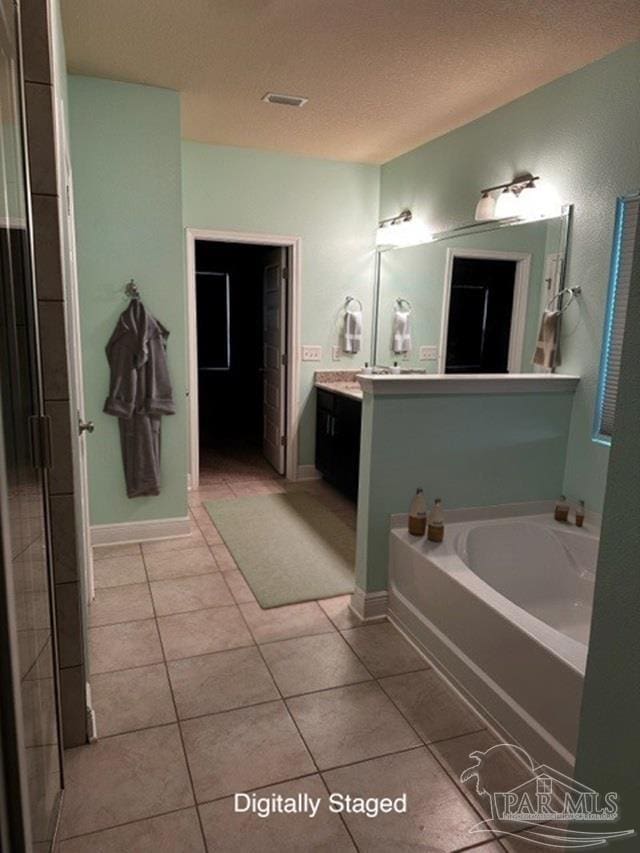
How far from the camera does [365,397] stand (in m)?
2.56

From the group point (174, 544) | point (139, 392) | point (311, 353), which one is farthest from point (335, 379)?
point (174, 544)

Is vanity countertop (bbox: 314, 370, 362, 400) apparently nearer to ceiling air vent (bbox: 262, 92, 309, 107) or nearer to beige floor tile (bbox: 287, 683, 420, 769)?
ceiling air vent (bbox: 262, 92, 309, 107)

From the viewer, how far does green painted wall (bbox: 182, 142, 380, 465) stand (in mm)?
4270

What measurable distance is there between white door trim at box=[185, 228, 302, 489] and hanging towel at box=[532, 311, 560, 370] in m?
2.24

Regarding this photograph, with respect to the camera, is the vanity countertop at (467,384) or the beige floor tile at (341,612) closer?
the vanity countertop at (467,384)

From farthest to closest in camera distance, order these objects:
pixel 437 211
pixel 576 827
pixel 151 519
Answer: pixel 437 211 < pixel 151 519 < pixel 576 827

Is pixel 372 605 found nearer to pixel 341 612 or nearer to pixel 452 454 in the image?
pixel 341 612

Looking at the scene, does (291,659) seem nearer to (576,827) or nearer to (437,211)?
(576,827)

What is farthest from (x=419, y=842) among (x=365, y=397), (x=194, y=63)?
(x=194, y=63)

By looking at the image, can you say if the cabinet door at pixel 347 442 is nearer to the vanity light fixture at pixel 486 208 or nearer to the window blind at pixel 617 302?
the vanity light fixture at pixel 486 208

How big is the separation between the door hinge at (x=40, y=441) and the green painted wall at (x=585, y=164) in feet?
7.92

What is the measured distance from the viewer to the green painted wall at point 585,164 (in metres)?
2.50

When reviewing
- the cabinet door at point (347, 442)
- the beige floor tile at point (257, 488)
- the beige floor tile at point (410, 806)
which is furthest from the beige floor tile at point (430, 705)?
the beige floor tile at point (257, 488)

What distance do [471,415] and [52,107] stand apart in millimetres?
2018
